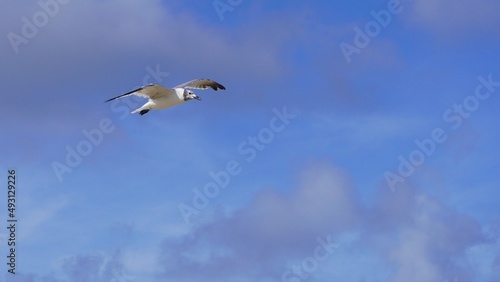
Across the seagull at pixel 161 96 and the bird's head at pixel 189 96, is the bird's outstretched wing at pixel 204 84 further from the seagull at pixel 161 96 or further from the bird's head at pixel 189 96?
the bird's head at pixel 189 96

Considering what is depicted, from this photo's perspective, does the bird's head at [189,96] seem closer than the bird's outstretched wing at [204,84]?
Yes

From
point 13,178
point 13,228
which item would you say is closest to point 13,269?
point 13,228

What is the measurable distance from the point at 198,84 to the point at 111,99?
699 cm

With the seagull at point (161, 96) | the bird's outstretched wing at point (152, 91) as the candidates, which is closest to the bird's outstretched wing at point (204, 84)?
the seagull at point (161, 96)

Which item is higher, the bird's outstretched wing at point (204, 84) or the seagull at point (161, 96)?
the bird's outstretched wing at point (204, 84)

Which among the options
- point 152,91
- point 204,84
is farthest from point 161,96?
point 204,84

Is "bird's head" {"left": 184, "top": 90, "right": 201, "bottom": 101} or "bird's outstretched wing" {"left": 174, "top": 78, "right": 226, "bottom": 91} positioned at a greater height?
"bird's outstretched wing" {"left": 174, "top": 78, "right": 226, "bottom": 91}

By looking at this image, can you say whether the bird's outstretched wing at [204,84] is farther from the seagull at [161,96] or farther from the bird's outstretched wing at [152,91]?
the bird's outstretched wing at [152,91]

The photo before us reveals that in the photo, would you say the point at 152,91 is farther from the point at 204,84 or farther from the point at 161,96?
the point at 204,84

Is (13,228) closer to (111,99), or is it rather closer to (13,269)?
(13,269)

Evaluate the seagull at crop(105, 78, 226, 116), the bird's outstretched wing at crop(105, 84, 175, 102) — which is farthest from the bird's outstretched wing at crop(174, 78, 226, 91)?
the bird's outstretched wing at crop(105, 84, 175, 102)

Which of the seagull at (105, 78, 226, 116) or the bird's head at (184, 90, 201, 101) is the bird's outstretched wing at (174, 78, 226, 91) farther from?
the bird's head at (184, 90, 201, 101)

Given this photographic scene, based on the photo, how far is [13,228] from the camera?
2792 centimetres

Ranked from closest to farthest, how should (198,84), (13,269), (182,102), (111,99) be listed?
(111,99)
(13,269)
(182,102)
(198,84)
